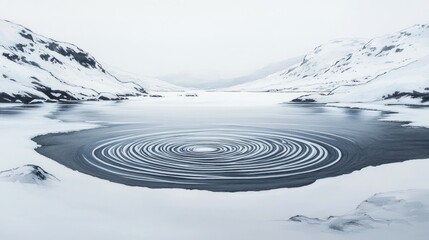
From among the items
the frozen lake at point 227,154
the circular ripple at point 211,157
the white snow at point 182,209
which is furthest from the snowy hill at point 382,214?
the circular ripple at point 211,157

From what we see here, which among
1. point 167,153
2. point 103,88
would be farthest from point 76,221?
point 103,88

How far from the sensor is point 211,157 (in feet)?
57.8

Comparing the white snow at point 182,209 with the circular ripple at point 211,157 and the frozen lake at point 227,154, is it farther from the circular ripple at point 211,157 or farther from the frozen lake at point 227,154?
the circular ripple at point 211,157

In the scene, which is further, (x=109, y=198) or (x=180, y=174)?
(x=180, y=174)

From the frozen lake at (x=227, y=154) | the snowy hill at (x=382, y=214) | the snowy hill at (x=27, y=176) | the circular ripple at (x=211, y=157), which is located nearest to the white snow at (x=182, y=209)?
the snowy hill at (x=382, y=214)

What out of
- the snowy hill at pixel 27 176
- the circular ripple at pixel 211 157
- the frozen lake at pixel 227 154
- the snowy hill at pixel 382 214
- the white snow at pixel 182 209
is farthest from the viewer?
the frozen lake at pixel 227 154

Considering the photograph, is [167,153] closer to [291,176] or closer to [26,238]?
[291,176]

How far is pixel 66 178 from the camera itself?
13.6 meters

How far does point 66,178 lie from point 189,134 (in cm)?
1294

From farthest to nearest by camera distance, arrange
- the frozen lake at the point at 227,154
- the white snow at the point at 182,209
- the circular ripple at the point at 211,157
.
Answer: the frozen lake at the point at 227,154
the circular ripple at the point at 211,157
the white snow at the point at 182,209

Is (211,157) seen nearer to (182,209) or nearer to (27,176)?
(182,209)

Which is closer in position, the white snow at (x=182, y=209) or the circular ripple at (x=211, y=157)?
the white snow at (x=182, y=209)

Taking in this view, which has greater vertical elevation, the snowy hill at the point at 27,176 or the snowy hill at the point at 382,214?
the snowy hill at the point at 27,176

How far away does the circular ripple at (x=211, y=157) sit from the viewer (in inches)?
535
